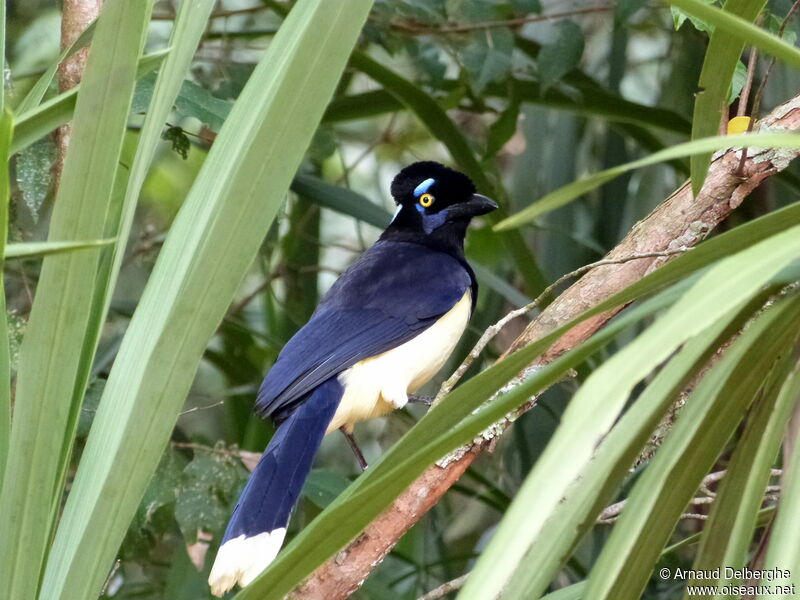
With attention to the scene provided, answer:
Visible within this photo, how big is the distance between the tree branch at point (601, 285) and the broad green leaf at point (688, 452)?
926 millimetres

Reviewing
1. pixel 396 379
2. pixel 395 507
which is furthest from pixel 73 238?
pixel 396 379

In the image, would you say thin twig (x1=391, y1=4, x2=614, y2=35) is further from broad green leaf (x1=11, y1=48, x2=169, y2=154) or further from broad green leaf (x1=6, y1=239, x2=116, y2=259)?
broad green leaf (x1=6, y1=239, x2=116, y2=259)

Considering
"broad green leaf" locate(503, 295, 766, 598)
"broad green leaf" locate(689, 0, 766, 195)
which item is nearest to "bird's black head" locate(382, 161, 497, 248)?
"broad green leaf" locate(689, 0, 766, 195)

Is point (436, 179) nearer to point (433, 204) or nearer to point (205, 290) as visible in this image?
point (433, 204)

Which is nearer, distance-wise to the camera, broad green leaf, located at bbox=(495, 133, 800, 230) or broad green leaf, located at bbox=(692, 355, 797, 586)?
broad green leaf, located at bbox=(495, 133, 800, 230)

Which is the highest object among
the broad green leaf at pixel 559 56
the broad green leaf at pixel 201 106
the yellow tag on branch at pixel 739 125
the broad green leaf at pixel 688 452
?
the broad green leaf at pixel 201 106

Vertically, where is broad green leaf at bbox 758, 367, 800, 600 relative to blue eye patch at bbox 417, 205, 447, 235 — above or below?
below

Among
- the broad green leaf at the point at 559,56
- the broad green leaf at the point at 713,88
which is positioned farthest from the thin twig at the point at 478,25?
the broad green leaf at the point at 713,88

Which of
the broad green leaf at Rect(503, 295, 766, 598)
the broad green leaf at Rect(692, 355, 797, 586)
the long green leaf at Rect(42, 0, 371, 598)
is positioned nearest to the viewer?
the broad green leaf at Rect(503, 295, 766, 598)

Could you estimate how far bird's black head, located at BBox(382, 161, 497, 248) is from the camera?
11.6 ft

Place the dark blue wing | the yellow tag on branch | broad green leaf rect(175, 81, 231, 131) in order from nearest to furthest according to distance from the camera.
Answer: the yellow tag on branch, broad green leaf rect(175, 81, 231, 131), the dark blue wing

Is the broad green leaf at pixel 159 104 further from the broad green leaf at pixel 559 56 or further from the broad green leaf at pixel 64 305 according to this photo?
the broad green leaf at pixel 559 56

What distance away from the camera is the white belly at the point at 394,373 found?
311cm

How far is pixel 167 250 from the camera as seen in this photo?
1386mm
